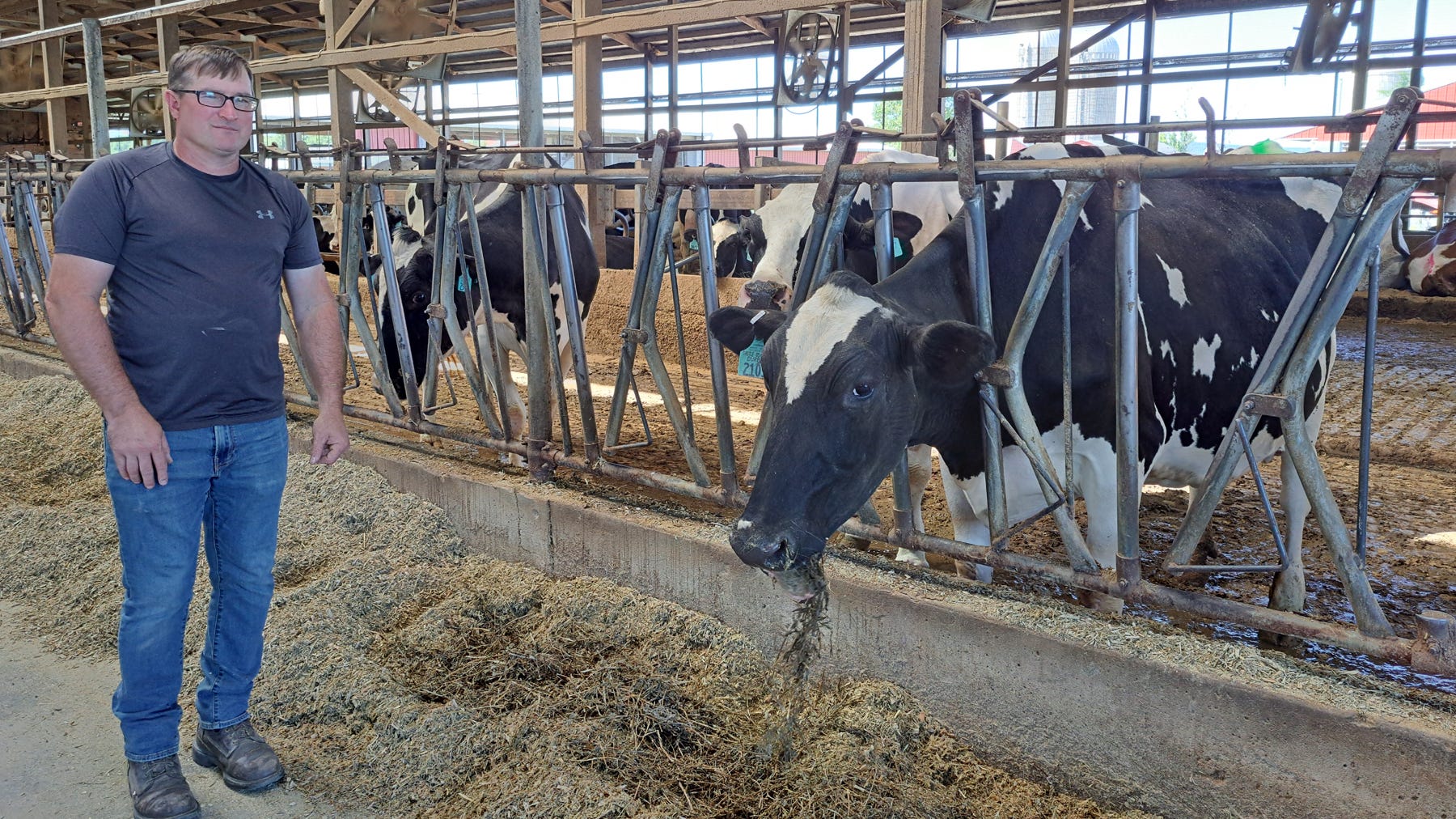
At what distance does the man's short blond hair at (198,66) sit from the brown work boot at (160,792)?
5.30 ft

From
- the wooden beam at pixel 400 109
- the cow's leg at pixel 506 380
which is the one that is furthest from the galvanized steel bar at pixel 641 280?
the wooden beam at pixel 400 109

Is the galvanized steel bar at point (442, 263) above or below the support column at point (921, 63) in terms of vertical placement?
below

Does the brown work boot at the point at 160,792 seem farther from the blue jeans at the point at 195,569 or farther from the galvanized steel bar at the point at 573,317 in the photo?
the galvanized steel bar at the point at 573,317

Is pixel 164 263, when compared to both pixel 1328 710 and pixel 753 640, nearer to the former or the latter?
pixel 753 640

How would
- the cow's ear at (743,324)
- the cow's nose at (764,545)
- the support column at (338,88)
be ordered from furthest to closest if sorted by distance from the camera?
the support column at (338,88), the cow's ear at (743,324), the cow's nose at (764,545)

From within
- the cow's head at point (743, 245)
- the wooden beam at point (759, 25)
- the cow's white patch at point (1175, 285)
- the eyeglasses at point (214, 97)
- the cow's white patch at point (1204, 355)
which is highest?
the wooden beam at point (759, 25)

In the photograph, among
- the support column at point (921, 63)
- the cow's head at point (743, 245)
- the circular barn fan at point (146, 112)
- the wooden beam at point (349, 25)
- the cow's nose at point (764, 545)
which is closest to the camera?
the cow's nose at point (764, 545)

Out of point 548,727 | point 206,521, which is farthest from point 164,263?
point 548,727

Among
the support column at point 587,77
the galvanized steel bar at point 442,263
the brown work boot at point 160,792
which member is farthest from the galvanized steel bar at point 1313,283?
the support column at point 587,77

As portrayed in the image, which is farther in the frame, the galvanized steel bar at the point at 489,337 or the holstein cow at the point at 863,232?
the galvanized steel bar at the point at 489,337

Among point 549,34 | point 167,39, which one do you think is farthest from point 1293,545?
→ point 167,39

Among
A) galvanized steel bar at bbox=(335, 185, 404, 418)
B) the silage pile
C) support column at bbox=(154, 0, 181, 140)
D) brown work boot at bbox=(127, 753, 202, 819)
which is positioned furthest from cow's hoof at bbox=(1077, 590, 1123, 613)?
support column at bbox=(154, 0, 181, 140)

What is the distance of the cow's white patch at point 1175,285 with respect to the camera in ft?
10.5

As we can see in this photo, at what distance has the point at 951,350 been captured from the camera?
8.20 feet
